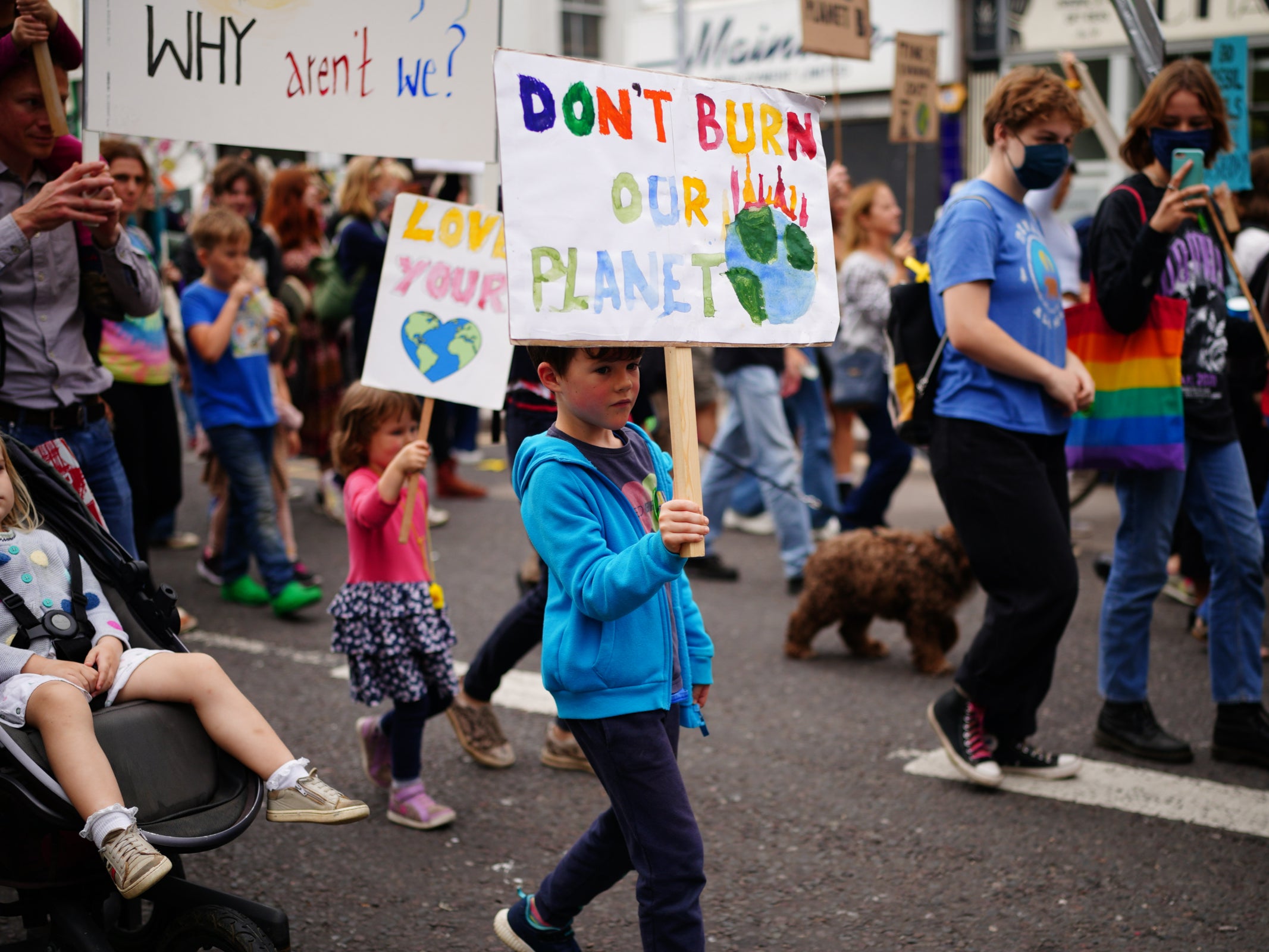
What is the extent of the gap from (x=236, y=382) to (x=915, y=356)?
3.46m

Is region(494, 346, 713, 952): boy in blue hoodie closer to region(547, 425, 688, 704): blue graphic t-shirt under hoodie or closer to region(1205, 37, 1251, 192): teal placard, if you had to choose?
region(547, 425, 688, 704): blue graphic t-shirt under hoodie

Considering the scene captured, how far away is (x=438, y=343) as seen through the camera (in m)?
4.05

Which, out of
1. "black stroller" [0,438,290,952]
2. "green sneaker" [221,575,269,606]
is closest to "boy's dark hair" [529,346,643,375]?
"black stroller" [0,438,290,952]

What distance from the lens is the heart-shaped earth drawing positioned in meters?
4.02

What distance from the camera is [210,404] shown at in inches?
241

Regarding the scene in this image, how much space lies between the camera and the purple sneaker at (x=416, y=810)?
385 centimetres

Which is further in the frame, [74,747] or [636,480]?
[636,480]

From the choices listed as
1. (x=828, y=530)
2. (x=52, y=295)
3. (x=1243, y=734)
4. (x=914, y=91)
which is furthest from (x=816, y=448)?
(x=52, y=295)

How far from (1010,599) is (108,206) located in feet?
9.20

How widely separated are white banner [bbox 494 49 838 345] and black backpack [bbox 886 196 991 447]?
1422mm

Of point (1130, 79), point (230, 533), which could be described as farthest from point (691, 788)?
point (1130, 79)

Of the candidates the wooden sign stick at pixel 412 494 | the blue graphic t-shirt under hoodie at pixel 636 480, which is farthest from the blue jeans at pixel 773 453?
the blue graphic t-shirt under hoodie at pixel 636 480

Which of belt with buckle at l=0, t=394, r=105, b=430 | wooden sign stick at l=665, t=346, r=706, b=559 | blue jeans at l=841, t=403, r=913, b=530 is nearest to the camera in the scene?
wooden sign stick at l=665, t=346, r=706, b=559

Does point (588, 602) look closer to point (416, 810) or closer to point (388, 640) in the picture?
point (388, 640)
